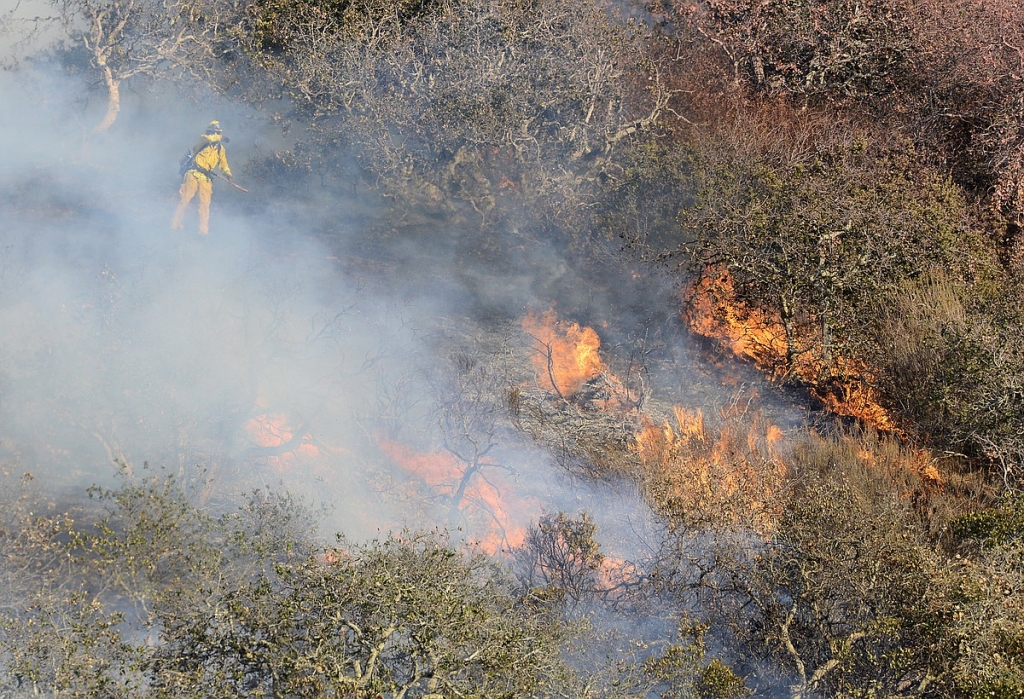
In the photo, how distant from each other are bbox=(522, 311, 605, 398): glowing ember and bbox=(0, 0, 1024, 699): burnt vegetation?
172 mm

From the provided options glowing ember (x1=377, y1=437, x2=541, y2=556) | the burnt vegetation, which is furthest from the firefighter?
glowing ember (x1=377, y1=437, x2=541, y2=556)

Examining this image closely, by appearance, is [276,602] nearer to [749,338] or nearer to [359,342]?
[359,342]

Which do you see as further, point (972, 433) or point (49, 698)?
point (972, 433)

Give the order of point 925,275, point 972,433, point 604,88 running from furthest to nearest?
1. point 604,88
2. point 925,275
3. point 972,433

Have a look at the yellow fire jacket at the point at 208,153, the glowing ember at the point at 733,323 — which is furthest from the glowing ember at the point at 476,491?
the yellow fire jacket at the point at 208,153

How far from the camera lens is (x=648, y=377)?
2473 cm

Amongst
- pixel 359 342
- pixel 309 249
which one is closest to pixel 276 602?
pixel 359 342

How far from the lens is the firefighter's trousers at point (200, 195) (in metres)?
23.0

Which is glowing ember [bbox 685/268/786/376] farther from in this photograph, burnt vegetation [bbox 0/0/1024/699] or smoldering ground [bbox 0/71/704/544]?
smoldering ground [bbox 0/71/704/544]

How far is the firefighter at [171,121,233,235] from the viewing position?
2255cm

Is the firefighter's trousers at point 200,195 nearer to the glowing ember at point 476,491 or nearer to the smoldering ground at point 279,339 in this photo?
the smoldering ground at point 279,339

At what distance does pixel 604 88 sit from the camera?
89.1ft

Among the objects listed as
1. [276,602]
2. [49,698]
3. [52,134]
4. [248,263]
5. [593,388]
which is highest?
[52,134]

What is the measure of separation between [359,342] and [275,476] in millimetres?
3674
